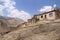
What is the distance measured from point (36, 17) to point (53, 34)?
108 ft

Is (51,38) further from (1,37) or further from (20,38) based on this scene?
(1,37)

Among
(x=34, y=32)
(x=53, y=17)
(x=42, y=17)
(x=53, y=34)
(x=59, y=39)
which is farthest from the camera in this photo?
(x=42, y=17)

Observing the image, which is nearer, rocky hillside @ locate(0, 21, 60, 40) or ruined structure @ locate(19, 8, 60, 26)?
rocky hillside @ locate(0, 21, 60, 40)

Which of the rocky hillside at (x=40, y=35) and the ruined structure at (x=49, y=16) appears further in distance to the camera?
the ruined structure at (x=49, y=16)

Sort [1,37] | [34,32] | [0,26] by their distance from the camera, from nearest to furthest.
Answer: [34,32], [1,37], [0,26]

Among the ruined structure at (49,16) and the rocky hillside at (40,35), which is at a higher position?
the ruined structure at (49,16)

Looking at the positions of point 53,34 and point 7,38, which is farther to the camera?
point 7,38

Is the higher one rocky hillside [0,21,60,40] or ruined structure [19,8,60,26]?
ruined structure [19,8,60,26]

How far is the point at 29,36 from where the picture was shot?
84.1 feet

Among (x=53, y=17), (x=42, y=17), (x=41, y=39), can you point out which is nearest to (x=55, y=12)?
(x=53, y=17)

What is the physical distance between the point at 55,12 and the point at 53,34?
2808 cm

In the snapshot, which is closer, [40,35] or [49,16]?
[40,35]

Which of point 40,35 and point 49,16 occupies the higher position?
point 49,16

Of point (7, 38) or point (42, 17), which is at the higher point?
point (42, 17)
